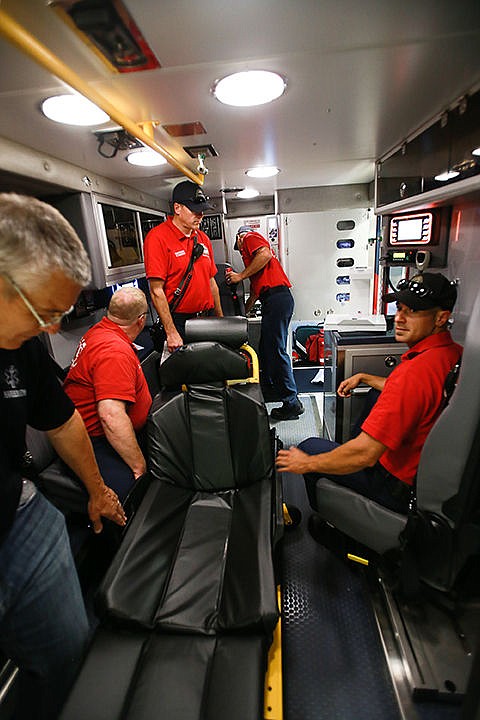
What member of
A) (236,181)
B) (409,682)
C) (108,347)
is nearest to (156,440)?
(108,347)

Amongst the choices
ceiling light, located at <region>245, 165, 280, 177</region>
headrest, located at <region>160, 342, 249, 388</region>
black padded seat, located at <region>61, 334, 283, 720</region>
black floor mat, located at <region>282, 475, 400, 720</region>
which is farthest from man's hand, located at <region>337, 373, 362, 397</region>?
ceiling light, located at <region>245, 165, 280, 177</region>

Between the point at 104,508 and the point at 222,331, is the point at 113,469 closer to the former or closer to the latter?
the point at 104,508

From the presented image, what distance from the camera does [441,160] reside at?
81.4 inches

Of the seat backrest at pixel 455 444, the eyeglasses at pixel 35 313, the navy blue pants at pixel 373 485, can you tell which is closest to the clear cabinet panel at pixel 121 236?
the eyeglasses at pixel 35 313

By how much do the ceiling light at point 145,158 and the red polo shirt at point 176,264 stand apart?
43 cm

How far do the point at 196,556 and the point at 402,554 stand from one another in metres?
0.84

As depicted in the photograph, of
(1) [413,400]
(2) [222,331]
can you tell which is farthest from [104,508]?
(1) [413,400]

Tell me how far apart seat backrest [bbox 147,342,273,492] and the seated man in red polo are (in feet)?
0.52

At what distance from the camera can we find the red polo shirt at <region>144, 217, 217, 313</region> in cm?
289

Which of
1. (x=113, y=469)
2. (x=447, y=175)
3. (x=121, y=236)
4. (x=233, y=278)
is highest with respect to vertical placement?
(x=447, y=175)

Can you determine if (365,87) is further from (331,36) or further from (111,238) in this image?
(111,238)

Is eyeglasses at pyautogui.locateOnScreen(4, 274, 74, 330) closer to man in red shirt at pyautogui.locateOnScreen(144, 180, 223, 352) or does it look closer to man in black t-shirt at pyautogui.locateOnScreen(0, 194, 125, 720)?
man in black t-shirt at pyautogui.locateOnScreen(0, 194, 125, 720)

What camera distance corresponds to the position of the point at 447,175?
198 centimetres

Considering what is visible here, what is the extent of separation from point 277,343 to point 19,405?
9.33 feet
